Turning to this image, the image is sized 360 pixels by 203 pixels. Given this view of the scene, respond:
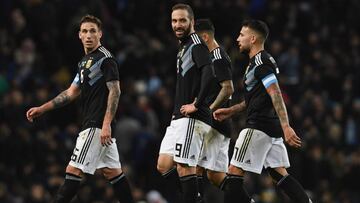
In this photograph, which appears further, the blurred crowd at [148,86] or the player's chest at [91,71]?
the blurred crowd at [148,86]

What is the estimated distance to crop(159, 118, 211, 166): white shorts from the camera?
39.9 feet

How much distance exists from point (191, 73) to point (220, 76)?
1.59ft

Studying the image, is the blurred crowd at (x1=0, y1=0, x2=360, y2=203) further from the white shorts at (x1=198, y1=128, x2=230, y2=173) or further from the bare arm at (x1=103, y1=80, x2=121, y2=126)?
the bare arm at (x1=103, y1=80, x2=121, y2=126)

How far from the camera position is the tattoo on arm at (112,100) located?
1223 centimetres

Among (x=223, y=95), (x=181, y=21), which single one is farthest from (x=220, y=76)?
(x=181, y=21)

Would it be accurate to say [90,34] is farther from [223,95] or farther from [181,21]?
[223,95]

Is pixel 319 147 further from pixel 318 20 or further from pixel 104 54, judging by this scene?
pixel 104 54

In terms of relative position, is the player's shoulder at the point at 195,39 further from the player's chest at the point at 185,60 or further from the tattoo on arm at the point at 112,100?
the tattoo on arm at the point at 112,100

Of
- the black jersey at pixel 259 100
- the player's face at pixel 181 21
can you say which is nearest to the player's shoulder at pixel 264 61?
the black jersey at pixel 259 100

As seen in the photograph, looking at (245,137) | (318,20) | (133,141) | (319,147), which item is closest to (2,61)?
(133,141)

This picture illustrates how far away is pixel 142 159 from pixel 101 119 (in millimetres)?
8107

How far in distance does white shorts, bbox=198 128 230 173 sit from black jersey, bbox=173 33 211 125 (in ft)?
2.01

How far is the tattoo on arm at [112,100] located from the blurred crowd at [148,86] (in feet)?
18.8

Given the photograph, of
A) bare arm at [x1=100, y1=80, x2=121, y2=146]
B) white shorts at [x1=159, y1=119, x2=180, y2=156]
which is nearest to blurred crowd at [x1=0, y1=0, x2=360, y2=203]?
white shorts at [x1=159, y1=119, x2=180, y2=156]
